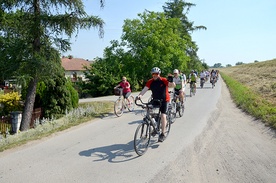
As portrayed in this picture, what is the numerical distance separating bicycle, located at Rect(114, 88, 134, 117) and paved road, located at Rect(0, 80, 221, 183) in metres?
2.30

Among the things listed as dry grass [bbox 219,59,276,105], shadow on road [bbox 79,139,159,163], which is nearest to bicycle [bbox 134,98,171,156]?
shadow on road [bbox 79,139,159,163]

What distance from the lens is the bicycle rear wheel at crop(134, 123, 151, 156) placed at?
5492mm

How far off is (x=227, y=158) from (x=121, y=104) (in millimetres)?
6234

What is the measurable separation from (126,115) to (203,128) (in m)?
3.84

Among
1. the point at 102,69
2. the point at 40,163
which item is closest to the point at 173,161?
the point at 40,163

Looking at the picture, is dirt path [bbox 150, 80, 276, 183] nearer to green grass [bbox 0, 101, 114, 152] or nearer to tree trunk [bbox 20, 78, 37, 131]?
green grass [bbox 0, 101, 114, 152]

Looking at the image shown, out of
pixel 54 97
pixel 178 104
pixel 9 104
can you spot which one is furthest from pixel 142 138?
pixel 9 104

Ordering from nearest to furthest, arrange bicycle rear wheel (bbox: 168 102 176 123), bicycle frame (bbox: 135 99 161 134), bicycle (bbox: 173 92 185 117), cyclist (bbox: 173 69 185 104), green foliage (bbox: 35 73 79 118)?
bicycle frame (bbox: 135 99 161 134) → bicycle rear wheel (bbox: 168 102 176 123) → bicycle (bbox: 173 92 185 117) → cyclist (bbox: 173 69 185 104) → green foliage (bbox: 35 73 79 118)

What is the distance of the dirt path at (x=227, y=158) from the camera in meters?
4.48

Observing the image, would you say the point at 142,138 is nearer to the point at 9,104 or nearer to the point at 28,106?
the point at 28,106

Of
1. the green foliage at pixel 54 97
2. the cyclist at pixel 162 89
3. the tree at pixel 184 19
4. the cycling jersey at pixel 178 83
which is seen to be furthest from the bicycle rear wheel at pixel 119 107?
the tree at pixel 184 19

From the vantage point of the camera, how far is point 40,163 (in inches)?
204

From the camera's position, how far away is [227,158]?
17.8 ft

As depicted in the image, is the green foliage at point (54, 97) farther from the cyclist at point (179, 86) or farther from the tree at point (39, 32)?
the cyclist at point (179, 86)
